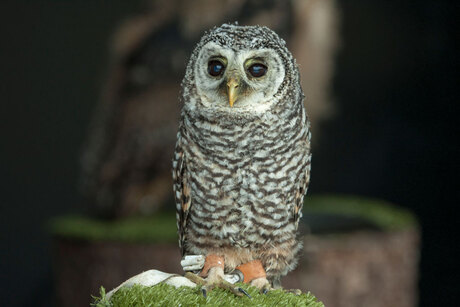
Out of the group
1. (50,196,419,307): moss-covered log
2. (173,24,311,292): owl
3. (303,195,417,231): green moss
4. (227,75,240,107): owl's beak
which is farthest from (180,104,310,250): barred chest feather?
(303,195,417,231): green moss

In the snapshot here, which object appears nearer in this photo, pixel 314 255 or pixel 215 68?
pixel 215 68

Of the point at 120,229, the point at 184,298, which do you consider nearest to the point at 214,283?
the point at 184,298

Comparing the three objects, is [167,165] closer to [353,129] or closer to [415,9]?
[353,129]

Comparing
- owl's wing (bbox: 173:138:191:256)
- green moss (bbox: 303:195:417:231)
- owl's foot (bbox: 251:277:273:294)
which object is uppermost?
owl's wing (bbox: 173:138:191:256)

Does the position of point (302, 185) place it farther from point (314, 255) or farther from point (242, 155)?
point (314, 255)

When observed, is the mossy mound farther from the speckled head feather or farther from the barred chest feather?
the speckled head feather

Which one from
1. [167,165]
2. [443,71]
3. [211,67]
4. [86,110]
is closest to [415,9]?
[443,71]
